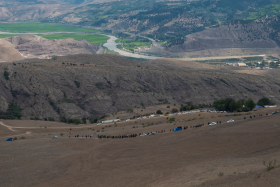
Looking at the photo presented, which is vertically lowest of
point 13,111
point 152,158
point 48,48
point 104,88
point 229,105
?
point 13,111

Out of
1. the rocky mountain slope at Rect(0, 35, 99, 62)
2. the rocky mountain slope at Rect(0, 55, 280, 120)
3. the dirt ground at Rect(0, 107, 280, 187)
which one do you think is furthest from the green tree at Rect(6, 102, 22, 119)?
the rocky mountain slope at Rect(0, 35, 99, 62)

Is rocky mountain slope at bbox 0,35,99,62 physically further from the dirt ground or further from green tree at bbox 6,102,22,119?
the dirt ground

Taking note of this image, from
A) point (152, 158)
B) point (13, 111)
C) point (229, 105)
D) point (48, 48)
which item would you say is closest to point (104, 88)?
point (13, 111)

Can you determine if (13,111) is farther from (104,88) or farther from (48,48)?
(48,48)

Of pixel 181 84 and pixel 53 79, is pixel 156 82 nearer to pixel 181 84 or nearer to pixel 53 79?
pixel 181 84

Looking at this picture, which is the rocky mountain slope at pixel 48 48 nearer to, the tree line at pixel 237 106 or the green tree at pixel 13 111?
the green tree at pixel 13 111

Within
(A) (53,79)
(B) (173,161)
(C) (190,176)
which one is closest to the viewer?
(C) (190,176)

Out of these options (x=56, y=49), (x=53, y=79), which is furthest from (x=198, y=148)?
(x=56, y=49)
